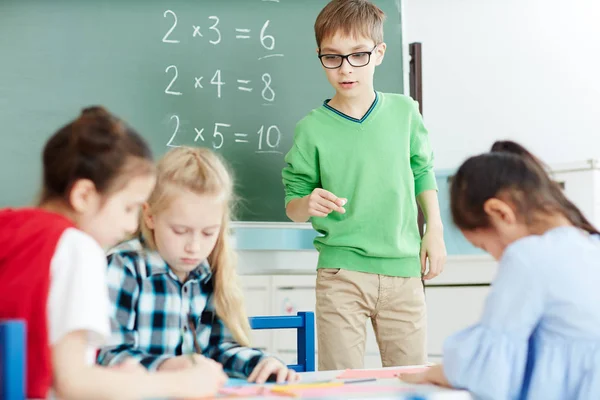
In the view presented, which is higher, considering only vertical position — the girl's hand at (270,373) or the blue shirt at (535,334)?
the blue shirt at (535,334)

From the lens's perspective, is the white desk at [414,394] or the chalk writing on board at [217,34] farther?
the chalk writing on board at [217,34]

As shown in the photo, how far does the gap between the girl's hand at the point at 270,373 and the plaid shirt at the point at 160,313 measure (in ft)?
0.13

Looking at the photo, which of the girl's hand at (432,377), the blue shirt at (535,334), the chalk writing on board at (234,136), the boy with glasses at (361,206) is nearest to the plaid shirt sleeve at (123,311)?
Answer: the girl's hand at (432,377)

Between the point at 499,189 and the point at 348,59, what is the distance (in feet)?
2.93

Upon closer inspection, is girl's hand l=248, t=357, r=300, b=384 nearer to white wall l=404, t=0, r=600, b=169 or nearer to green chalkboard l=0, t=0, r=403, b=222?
green chalkboard l=0, t=0, r=403, b=222

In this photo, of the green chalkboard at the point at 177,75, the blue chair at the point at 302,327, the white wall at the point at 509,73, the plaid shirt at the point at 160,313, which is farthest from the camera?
the white wall at the point at 509,73

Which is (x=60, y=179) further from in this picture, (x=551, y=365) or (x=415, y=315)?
(x=415, y=315)

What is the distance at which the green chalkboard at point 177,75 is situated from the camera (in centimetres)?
238

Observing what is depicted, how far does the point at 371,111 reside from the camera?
205cm

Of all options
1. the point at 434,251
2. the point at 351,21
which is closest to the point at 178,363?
the point at 434,251

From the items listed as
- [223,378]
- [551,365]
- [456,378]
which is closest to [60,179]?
[223,378]

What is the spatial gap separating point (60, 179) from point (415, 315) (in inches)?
46.9

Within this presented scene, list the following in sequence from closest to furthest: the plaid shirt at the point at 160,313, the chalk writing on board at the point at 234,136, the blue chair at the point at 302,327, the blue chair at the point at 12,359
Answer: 1. the blue chair at the point at 12,359
2. the plaid shirt at the point at 160,313
3. the blue chair at the point at 302,327
4. the chalk writing on board at the point at 234,136

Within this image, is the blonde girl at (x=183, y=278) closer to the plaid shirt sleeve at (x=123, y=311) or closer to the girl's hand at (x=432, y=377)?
the plaid shirt sleeve at (x=123, y=311)
